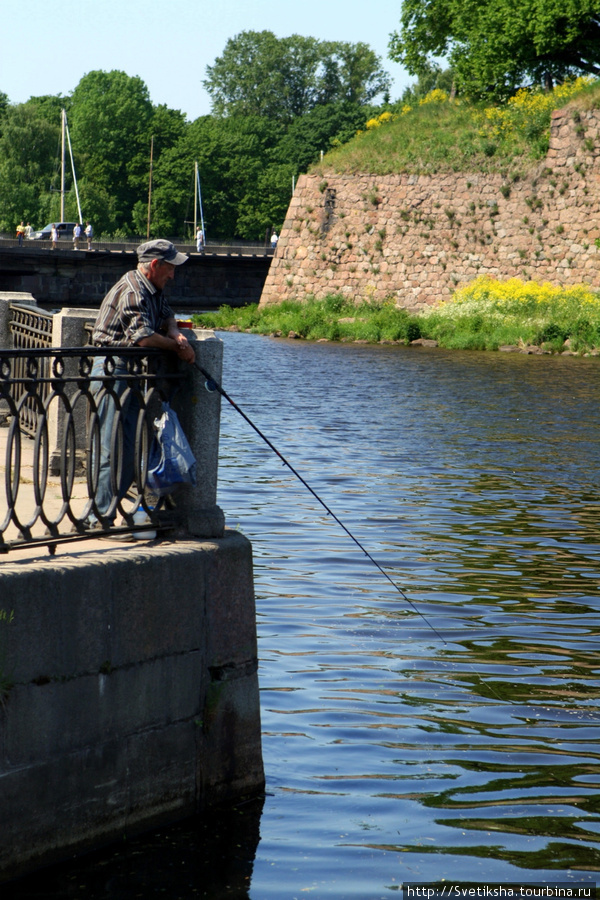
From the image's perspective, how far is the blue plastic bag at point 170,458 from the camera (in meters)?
5.24

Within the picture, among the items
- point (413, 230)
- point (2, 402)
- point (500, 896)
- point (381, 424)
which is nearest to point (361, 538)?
point (2, 402)

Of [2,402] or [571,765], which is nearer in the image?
[571,765]

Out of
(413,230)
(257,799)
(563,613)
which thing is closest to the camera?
(257,799)

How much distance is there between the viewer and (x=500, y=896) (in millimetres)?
4562

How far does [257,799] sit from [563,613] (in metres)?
3.68

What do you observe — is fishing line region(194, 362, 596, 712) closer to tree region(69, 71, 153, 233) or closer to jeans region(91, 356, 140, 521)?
jeans region(91, 356, 140, 521)

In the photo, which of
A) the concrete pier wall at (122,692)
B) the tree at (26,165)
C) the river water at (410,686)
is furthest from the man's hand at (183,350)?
the tree at (26,165)

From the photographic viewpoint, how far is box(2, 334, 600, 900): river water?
4809 mm

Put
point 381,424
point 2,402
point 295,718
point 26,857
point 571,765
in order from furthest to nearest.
A: point 381,424, point 2,402, point 295,718, point 571,765, point 26,857

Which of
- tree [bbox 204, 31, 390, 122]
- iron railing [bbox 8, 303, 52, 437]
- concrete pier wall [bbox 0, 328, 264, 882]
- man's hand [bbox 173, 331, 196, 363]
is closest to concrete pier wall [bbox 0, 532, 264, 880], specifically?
concrete pier wall [bbox 0, 328, 264, 882]

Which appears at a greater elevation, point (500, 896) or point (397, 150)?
point (397, 150)

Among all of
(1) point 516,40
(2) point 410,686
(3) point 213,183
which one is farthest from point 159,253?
(3) point 213,183

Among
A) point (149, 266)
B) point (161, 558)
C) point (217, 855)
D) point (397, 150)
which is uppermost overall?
point (397, 150)

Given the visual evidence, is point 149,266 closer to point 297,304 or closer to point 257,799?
point 257,799
